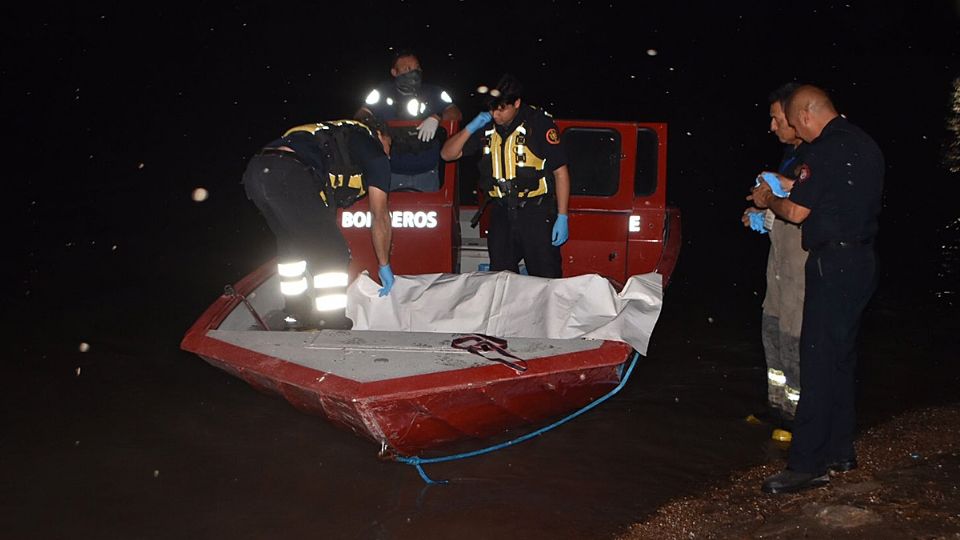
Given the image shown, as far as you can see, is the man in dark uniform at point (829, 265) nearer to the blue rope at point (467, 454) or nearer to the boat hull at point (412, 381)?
the boat hull at point (412, 381)

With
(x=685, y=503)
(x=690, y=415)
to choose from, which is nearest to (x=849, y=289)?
(x=685, y=503)

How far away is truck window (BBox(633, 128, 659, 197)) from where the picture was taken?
6234 mm

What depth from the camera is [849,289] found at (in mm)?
3910

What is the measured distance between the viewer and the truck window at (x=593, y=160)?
20.8ft

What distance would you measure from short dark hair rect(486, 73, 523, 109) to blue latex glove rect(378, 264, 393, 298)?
1.17 m

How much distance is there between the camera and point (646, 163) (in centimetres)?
624

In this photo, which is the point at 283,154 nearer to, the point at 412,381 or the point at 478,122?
the point at 478,122

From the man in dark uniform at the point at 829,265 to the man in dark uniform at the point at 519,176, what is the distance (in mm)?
1806

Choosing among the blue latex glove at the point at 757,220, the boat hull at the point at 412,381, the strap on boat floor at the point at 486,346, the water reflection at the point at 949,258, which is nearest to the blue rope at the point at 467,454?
the boat hull at the point at 412,381

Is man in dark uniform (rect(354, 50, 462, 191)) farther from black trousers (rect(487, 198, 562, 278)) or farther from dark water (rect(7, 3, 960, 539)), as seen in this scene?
dark water (rect(7, 3, 960, 539))

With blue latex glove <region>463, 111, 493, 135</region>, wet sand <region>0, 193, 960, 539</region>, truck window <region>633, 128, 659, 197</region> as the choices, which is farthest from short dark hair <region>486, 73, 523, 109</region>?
wet sand <region>0, 193, 960, 539</region>

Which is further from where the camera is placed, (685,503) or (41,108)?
(41,108)

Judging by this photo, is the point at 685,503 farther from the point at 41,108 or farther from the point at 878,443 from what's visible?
the point at 41,108

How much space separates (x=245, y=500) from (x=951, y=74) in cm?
3034
